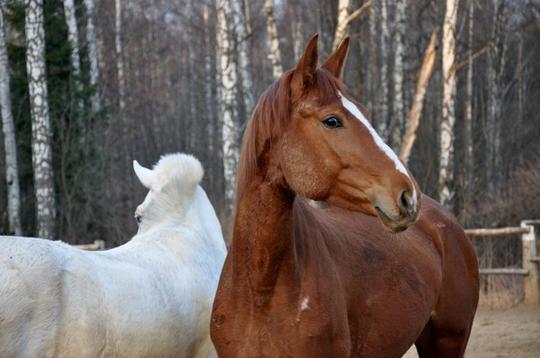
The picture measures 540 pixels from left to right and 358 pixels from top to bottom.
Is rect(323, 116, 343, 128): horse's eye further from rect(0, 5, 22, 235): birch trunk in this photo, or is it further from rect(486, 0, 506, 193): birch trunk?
rect(486, 0, 506, 193): birch trunk

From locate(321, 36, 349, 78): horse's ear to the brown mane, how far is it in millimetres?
167

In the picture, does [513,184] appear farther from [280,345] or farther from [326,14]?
[280,345]

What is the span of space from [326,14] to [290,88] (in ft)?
55.0

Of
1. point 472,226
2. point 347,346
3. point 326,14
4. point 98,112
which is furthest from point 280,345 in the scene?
point 326,14

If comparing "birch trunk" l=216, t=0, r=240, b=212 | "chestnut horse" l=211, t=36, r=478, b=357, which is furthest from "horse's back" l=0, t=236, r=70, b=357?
"birch trunk" l=216, t=0, r=240, b=212

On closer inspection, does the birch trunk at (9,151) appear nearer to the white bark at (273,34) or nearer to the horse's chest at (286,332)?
the white bark at (273,34)

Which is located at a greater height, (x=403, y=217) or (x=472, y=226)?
(x=403, y=217)

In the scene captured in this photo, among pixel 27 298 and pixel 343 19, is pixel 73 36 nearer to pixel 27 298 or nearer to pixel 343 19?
pixel 343 19

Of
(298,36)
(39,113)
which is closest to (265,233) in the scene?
(39,113)

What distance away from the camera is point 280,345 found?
336 centimetres

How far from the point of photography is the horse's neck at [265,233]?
348 cm

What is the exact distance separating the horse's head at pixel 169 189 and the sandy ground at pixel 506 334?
11.8 feet

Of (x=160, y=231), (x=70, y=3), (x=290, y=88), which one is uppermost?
(x=70, y=3)

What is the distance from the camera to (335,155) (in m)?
3.31
